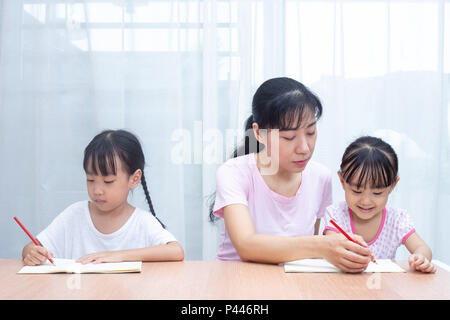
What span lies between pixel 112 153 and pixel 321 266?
704 mm

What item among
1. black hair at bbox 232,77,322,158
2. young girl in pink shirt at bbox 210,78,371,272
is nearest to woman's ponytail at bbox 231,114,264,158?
young girl in pink shirt at bbox 210,78,371,272

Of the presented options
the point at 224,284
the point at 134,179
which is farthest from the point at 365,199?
the point at 134,179

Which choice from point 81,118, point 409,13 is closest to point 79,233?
point 81,118

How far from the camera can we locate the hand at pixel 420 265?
3.45 feet

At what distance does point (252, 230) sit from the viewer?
1.19 metres

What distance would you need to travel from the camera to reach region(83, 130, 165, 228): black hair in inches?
55.5

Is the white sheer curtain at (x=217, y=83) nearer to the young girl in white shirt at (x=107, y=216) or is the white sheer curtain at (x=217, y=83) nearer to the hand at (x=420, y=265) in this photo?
the young girl in white shirt at (x=107, y=216)

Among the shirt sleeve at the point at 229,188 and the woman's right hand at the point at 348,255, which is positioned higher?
the shirt sleeve at the point at 229,188

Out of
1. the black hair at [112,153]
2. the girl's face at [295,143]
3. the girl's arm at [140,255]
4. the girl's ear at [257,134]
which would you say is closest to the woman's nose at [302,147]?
the girl's face at [295,143]

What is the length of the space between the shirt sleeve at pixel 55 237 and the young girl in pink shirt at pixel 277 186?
0.47 m

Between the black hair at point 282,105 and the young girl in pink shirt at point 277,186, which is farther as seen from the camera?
the black hair at point 282,105

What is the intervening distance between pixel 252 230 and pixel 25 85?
1487 millimetres

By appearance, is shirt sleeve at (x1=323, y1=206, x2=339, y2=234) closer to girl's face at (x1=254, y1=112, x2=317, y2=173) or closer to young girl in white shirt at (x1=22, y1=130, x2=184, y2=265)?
girl's face at (x1=254, y1=112, x2=317, y2=173)

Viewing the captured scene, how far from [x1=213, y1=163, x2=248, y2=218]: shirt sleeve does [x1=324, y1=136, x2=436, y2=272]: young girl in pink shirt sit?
10.1 inches
